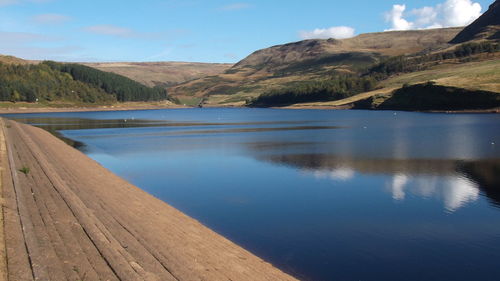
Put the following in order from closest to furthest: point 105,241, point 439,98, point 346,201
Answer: point 105,241, point 346,201, point 439,98

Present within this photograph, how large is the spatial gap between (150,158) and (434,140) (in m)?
46.1

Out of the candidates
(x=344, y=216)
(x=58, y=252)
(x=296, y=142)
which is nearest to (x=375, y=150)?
(x=296, y=142)

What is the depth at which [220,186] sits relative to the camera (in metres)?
38.0

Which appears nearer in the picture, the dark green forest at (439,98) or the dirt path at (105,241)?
the dirt path at (105,241)

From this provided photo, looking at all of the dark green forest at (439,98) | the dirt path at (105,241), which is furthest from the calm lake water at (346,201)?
the dark green forest at (439,98)

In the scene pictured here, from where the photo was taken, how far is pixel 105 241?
→ 17.2m

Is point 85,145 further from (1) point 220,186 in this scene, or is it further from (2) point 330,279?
(2) point 330,279

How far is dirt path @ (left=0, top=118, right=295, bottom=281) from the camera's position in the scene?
14.3m

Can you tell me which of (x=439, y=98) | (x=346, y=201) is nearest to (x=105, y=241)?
(x=346, y=201)

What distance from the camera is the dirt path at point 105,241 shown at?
1429cm

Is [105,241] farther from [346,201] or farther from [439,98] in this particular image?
[439,98]

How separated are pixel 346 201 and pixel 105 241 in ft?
62.9

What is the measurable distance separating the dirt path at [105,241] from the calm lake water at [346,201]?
2523mm

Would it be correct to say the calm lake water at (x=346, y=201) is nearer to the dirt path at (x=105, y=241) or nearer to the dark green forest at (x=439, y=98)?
the dirt path at (x=105, y=241)
